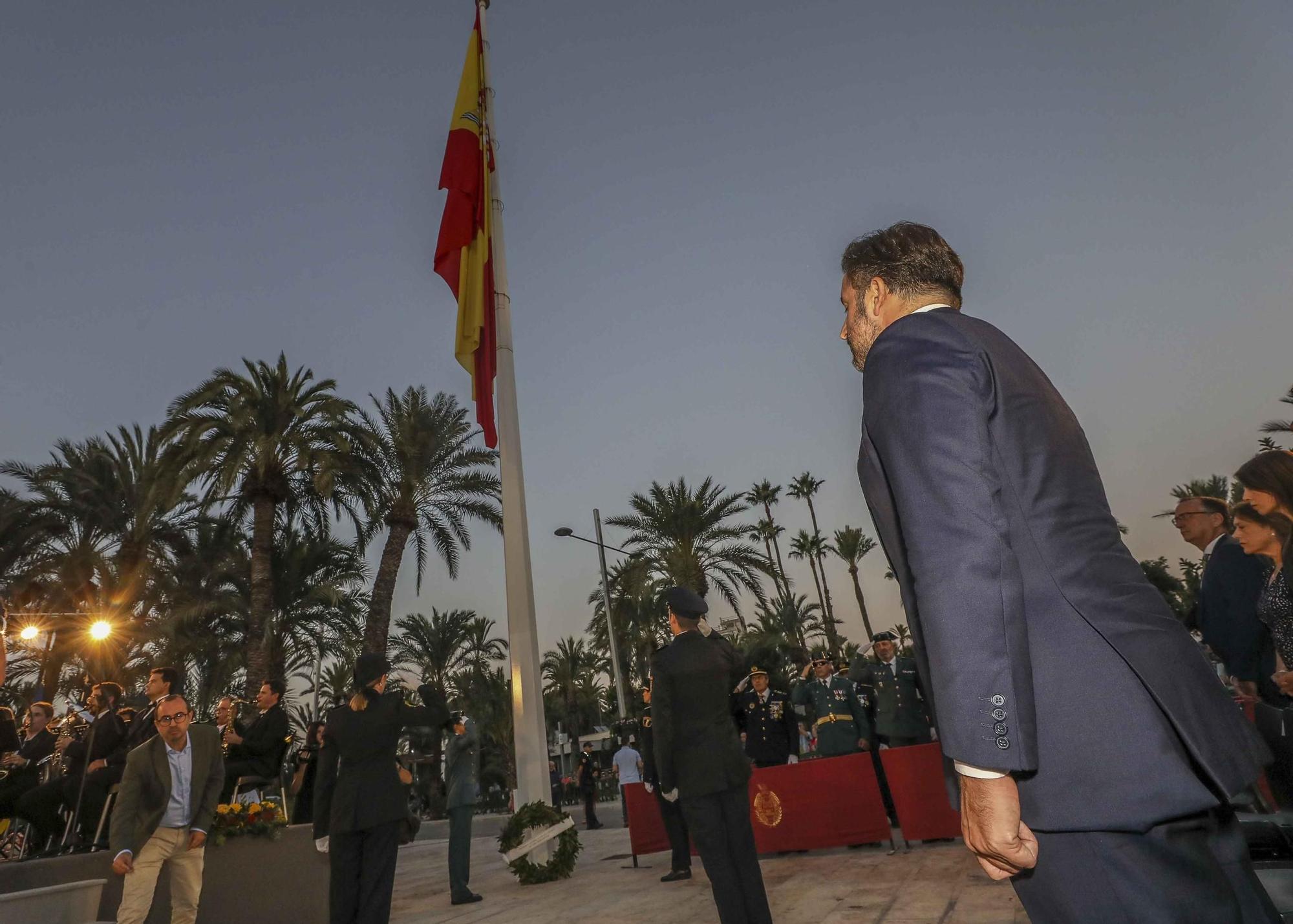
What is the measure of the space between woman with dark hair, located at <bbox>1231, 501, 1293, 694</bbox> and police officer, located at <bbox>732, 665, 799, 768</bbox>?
231 inches

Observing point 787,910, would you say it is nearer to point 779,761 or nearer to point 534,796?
point 534,796

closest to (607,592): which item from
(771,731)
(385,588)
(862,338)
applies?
(385,588)

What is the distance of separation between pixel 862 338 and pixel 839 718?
27.6 feet

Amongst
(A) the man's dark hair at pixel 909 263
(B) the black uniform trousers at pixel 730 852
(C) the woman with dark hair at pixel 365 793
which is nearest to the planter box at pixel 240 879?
(C) the woman with dark hair at pixel 365 793

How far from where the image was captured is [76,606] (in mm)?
20391

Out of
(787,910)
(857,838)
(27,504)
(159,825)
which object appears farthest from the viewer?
(27,504)

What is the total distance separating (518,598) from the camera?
8.48 meters

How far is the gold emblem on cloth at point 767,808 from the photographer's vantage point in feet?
25.8

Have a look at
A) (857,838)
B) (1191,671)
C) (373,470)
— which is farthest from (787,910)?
(373,470)

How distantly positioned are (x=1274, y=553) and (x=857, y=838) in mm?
4803

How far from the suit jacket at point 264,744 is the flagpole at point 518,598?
2613 mm

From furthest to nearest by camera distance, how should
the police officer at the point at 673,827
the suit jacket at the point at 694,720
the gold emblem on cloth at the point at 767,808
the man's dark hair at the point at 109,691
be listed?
the man's dark hair at the point at 109,691 < the gold emblem on cloth at the point at 767,808 < the police officer at the point at 673,827 < the suit jacket at the point at 694,720

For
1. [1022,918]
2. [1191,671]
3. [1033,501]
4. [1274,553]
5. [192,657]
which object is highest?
[192,657]

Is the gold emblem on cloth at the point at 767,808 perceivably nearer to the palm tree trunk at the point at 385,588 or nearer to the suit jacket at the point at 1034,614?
the suit jacket at the point at 1034,614
